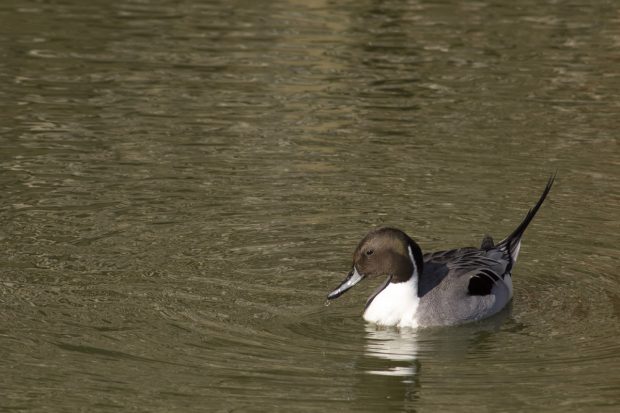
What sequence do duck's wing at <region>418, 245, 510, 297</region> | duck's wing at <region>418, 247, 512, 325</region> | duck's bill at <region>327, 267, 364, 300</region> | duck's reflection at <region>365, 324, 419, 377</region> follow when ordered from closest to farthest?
duck's reflection at <region>365, 324, 419, 377</region>
duck's bill at <region>327, 267, 364, 300</region>
duck's wing at <region>418, 247, 512, 325</region>
duck's wing at <region>418, 245, 510, 297</region>

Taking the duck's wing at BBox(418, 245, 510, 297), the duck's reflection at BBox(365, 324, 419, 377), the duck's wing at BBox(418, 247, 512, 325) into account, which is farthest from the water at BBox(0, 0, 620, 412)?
the duck's wing at BBox(418, 245, 510, 297)

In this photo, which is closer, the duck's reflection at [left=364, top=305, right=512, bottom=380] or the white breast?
the duck's reflection at [left=364, top=305, right=512, bottom=380]

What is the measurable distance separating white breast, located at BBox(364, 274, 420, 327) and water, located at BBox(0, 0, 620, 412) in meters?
0.15

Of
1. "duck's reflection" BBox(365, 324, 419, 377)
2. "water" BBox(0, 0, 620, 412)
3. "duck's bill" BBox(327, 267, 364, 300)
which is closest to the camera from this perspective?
"water" BBox(0, 0, 620, 412)

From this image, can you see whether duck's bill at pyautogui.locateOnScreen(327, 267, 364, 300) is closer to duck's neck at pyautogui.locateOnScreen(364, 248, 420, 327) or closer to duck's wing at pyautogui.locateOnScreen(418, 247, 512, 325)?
duck's neck at pyautogui.locateOnScreen(364, 248, 420, 327)

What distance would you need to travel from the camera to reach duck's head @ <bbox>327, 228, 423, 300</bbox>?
32.1 feet

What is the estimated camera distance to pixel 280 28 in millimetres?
19266

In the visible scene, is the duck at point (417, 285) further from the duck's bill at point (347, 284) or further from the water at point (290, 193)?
the water at point (290, 193)

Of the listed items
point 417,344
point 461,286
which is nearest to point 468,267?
point 461,286

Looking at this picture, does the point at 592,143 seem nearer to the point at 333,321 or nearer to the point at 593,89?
the point at 593,89

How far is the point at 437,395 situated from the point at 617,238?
357cm

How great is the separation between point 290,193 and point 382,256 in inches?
116

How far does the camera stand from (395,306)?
32.1 ft

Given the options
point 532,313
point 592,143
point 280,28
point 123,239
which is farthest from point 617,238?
point 280,28
